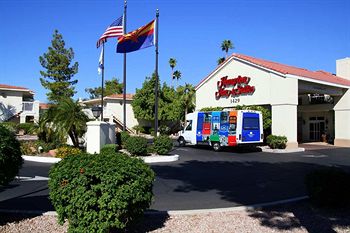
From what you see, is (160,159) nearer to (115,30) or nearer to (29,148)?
(29,148)

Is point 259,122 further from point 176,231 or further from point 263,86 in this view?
point 176,231

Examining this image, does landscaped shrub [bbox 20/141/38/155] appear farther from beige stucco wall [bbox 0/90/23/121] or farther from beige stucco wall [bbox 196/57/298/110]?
beige stucco wall [bbox 0/90/23/121]

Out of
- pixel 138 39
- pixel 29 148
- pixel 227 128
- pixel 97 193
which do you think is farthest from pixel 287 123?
pixel 97 193

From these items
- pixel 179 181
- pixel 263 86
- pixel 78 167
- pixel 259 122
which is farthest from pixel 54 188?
pixel 263 86

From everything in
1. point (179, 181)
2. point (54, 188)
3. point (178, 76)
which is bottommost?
point (179, 181)

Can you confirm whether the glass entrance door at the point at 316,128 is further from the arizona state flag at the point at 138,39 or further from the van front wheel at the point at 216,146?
the arizona state flag at the point at 138,39

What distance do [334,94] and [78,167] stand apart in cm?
3010

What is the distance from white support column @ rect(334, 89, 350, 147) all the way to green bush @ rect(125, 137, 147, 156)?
68.4 feet

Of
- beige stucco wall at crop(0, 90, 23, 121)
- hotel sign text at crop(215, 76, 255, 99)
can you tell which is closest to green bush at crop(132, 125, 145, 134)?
beige stucco wall at crop(0, 90, 23, 121)

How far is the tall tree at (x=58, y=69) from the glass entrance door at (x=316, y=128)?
31222 millimetres

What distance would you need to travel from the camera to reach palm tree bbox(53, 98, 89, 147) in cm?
1778

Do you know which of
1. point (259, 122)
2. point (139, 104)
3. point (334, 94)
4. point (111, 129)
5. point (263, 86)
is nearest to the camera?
point (111, 129)

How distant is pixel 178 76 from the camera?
241 feet

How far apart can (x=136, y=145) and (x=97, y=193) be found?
12525 millimetres
